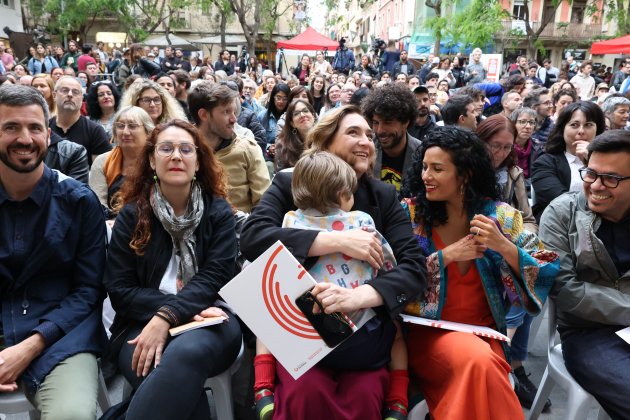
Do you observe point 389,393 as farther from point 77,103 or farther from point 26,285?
point 77,103

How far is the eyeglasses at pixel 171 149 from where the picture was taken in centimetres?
247

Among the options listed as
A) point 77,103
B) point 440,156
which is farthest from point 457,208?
point 77,103

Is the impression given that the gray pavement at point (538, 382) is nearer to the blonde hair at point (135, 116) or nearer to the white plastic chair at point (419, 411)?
the white plastic chair at point (419, 411)

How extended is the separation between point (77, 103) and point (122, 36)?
98.4 ft

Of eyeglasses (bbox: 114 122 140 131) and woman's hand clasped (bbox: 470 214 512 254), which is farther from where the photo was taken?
eyeglasses (bbox: 114 122 140 131)

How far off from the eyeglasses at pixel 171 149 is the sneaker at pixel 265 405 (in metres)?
1.18

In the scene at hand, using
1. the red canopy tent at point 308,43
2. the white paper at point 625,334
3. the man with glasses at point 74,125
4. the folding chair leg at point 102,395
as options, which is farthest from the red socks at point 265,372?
→ the red canopy tent at point 308,43

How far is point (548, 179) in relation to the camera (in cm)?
382

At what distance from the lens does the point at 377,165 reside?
138 inches

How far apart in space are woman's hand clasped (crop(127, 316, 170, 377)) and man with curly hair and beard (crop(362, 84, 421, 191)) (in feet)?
6.10

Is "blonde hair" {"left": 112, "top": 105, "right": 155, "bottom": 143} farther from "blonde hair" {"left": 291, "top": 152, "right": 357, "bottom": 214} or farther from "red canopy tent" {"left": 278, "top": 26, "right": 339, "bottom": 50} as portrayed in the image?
"red canopy tent" {"left": 278, "top": 26, "right": 339, "bottom": 50}

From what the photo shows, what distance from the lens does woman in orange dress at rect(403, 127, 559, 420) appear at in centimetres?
214

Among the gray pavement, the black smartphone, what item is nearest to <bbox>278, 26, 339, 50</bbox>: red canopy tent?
the gray pavement

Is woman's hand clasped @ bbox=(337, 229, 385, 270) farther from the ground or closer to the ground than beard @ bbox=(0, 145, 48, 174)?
closer to the ground
